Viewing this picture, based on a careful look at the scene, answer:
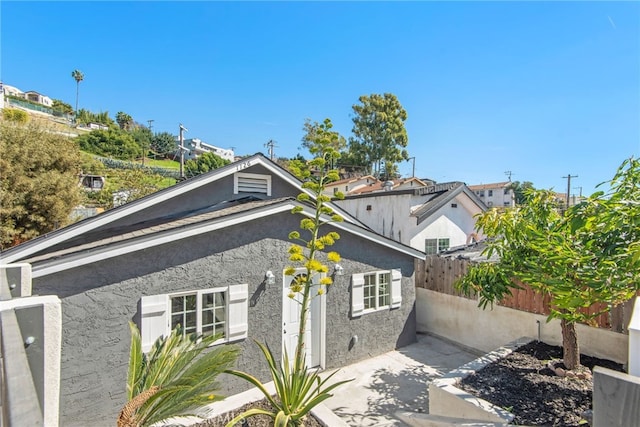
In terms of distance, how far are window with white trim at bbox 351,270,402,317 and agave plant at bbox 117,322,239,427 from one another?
4590mm

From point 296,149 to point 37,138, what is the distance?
32468 mm

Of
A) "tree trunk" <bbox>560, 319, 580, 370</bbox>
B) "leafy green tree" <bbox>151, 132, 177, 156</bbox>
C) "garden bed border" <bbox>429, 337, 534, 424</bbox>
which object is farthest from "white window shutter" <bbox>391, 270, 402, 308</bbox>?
"leafy green tree" <bbox>151, 132, 177, 156</bbox>

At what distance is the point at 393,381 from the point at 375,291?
2.40 m

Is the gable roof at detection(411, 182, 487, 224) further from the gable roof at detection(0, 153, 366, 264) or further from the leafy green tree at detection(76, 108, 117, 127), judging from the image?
the leafy green tree at detection(76, 108, 117, 127)

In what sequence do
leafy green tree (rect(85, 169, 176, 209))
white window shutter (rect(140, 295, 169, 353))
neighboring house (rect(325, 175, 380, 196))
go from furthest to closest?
neighboring house (rect(325, 175, 380, 196)) < leafy green tree (rect(85, 169, 176, 209)) < white window shutter (rect(140, 295, 169, 353))

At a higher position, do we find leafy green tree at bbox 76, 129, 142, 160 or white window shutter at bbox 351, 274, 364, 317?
leafy green tree at bbox 76, 129, 142, 160

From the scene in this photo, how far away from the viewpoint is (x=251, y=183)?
928 cm

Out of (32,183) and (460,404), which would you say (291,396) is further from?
(32,183)

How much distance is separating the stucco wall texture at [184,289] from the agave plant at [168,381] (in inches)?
61.3

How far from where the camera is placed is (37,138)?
651 inches

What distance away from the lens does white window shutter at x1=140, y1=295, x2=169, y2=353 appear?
5551mm

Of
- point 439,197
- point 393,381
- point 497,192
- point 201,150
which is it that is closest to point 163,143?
point 201,150

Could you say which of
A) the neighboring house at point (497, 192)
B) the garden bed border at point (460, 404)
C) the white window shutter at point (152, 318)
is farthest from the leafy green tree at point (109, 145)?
the neighboring house at point (497, 192)

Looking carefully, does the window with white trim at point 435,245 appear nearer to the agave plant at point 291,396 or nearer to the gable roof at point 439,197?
the gable roof at point 439,197
